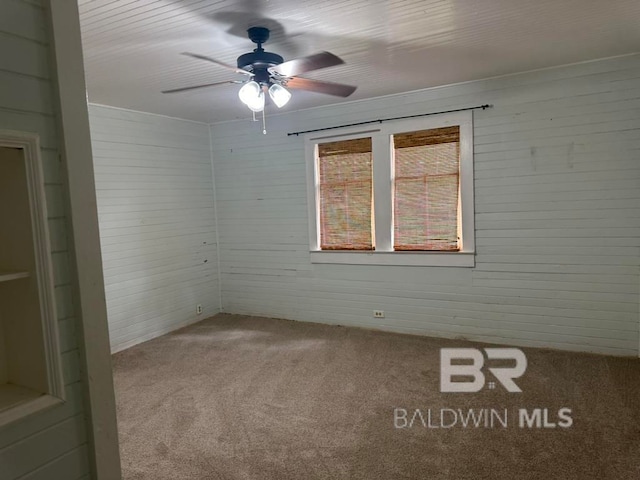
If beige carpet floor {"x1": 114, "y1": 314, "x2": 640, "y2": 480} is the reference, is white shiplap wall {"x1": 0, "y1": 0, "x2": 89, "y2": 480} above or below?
above

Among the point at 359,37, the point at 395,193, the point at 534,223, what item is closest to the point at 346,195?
the point at 395,193

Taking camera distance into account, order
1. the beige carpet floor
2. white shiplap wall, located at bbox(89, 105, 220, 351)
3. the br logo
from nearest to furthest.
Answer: the beige carpet floor < the br logo < white shiplap wall, located at bbox(89, 105, 220, 351)

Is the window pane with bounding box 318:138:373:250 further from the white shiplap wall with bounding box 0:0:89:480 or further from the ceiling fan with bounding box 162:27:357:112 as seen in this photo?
the white shiplap wall with bounding box 0:0:89:480

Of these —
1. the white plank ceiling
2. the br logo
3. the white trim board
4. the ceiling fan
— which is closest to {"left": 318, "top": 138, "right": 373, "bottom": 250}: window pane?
the white plank ceiling

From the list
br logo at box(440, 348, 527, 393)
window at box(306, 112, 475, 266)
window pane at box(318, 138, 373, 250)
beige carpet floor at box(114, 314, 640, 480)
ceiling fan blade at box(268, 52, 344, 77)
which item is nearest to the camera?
beige carpet floor at box(114, 314, 640, 480)

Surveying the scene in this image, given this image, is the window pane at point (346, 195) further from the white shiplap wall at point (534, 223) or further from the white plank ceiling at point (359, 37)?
the white plank ceiling at point (359, 37)

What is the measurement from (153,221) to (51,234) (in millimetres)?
3589

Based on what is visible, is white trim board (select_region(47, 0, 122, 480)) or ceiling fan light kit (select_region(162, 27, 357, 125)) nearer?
white trim board (select_region(47, 0, 122, 480))

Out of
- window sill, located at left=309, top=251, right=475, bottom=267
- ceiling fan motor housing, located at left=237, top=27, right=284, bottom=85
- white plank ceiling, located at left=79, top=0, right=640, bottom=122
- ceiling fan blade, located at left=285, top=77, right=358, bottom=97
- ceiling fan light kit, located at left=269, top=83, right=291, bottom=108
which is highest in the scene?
white plank ceiling, located at left=79, top=0, right=640, bottom=122

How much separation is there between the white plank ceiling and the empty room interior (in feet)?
0.09

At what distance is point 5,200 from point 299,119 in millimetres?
3930

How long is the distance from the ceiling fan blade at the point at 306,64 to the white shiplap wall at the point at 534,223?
1.98 metres

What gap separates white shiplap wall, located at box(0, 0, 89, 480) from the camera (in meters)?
1.25

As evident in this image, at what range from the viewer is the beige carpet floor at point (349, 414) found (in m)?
2.32
